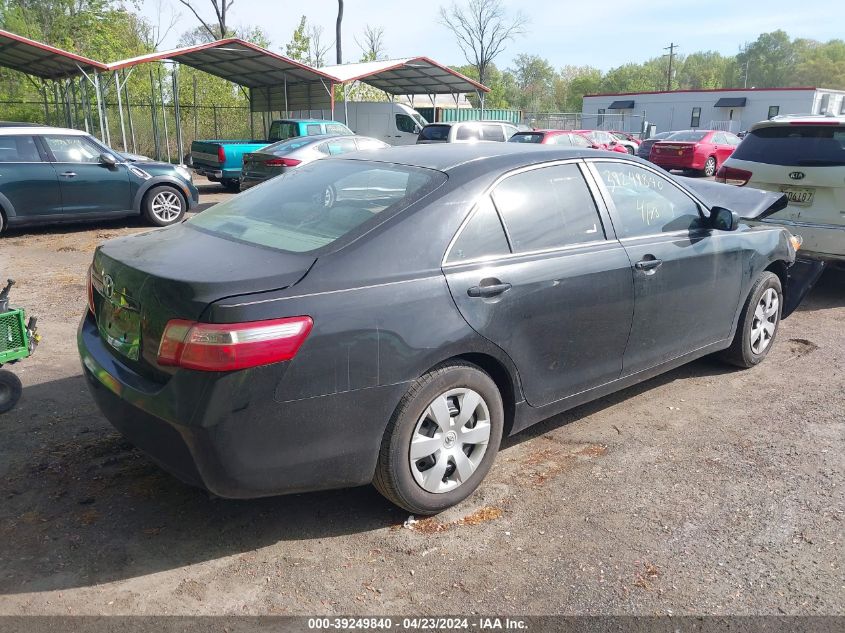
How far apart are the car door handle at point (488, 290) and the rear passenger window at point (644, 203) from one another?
1065 mm

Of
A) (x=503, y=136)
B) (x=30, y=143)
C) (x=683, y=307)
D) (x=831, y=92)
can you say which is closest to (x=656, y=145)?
(x=503, y=136)

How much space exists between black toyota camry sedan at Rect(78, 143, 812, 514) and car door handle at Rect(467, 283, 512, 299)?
10mm

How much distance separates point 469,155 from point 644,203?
1.23 m

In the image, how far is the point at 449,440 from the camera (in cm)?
322

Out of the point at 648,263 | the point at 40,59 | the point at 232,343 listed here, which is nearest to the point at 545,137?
the point at 40,59

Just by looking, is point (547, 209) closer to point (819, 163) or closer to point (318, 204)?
point (318, 204)

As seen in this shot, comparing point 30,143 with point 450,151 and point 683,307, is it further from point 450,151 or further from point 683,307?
point 683,307

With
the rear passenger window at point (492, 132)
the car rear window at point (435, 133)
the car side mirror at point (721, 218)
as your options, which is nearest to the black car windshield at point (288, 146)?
the car rear window at point (435, 133)

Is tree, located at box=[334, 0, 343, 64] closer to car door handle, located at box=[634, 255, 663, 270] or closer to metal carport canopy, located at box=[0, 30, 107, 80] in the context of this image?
metal carport canopy, located at box=[0, 30, 107, 80]

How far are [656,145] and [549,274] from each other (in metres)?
23.0

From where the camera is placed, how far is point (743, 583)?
2.86 meters

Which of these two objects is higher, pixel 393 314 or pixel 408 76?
pixel 408 76

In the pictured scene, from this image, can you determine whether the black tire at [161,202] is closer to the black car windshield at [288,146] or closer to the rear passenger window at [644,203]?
the black car windshield at [288,146]

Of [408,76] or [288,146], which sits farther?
[408,76]
